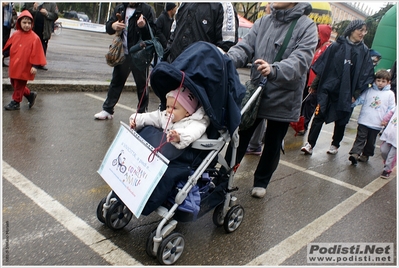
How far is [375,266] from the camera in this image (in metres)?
2.96

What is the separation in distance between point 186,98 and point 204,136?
309 mm

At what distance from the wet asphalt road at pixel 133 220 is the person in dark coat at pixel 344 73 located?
78 centimetres

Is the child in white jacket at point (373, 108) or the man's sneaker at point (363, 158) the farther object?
the man's sneaker at point (363, 158)

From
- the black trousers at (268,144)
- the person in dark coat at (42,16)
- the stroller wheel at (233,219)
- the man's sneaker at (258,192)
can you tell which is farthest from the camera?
the person in dark coat at (42,16)

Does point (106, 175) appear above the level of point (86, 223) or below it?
above

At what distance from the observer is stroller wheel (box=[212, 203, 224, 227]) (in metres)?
3.12

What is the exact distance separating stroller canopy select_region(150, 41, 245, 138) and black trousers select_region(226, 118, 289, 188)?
976mm

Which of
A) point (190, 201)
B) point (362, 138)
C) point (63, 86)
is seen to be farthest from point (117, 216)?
point (63, 86)

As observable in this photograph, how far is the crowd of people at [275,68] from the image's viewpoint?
3.39 metres

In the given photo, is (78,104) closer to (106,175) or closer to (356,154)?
(106,175)

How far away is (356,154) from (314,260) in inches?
122

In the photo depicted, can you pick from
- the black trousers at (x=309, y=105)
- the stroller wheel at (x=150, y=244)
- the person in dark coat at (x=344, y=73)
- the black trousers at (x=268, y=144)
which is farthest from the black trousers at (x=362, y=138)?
the stroller wheel at (x=150, y=244)

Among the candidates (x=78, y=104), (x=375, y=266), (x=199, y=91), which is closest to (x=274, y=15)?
(x=199, y=91)

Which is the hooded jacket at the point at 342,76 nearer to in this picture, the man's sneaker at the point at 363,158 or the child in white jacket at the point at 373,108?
the child in white jacket at the point at 373,108
